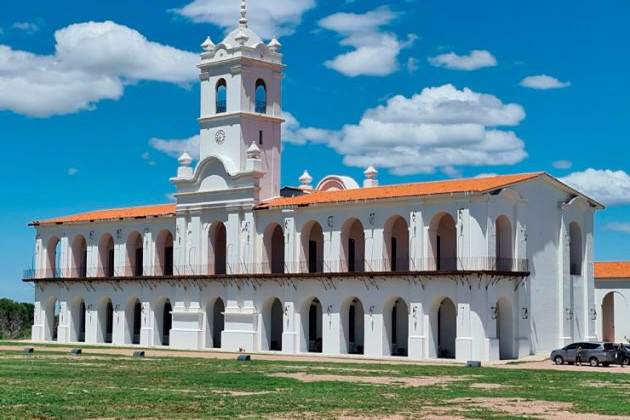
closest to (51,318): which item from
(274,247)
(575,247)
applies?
(274,247)

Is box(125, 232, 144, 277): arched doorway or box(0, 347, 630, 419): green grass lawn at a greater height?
box(125, 232, 144, 277): arched doorway

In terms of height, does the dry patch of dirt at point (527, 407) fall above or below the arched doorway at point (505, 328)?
below

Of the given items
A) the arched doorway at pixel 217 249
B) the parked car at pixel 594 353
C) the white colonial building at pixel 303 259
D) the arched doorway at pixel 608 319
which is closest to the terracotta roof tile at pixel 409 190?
the white colonial building at pixel 303 259

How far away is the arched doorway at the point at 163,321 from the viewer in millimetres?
64312

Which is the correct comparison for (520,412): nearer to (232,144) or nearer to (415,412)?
(415,412)

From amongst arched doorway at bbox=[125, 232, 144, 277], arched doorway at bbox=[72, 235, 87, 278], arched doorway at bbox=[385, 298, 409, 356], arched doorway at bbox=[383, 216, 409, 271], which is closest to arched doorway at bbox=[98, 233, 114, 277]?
arched doorway at bbox=[72, 235, 87, 278]

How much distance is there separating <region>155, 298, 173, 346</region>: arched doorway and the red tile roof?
27.3 metres

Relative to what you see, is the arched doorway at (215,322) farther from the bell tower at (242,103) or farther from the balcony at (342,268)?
the bell tower at (242,103)

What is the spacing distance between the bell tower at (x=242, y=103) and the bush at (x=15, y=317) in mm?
42373

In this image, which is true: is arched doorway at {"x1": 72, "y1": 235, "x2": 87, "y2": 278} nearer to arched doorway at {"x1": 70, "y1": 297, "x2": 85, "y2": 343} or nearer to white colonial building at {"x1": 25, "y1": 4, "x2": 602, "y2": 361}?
white colonial building at {"x1": 25, "y1": 4, "x2": 602, "y2": 361}

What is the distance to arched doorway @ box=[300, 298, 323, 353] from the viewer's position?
56781mm

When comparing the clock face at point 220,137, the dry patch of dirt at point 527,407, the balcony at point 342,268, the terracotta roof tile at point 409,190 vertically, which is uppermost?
the clock face at point 220,137

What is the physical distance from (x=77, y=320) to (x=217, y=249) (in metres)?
13.0

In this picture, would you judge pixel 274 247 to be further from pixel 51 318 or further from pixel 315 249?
pixel 51 318
